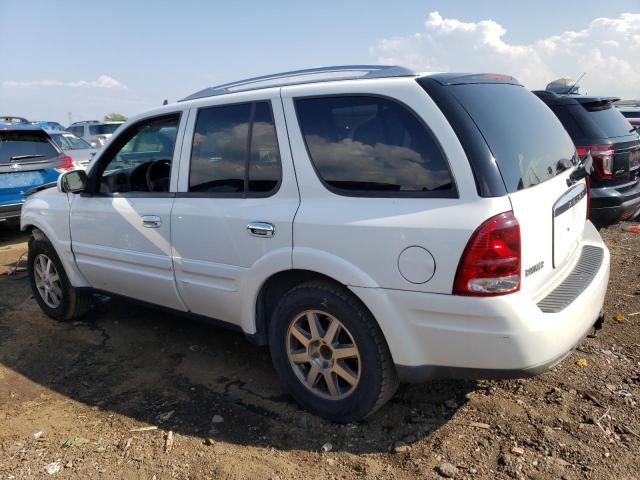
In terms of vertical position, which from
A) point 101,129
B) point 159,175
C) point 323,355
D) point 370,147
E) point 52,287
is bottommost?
point 52,287

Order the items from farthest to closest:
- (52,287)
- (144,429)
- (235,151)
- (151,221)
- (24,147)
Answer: (24,147)
(52,287)
(151,221)
(235,151)
(144,429)

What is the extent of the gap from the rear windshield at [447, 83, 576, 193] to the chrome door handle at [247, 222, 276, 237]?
3.82 feet

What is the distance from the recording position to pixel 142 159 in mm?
3846

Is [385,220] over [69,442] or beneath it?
over

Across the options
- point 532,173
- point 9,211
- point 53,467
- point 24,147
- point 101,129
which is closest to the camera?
point 532,173

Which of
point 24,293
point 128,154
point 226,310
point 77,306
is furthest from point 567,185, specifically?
point 24,293

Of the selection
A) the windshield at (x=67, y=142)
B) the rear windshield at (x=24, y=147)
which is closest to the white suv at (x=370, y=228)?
the rear windshield at (x=24, y=147)

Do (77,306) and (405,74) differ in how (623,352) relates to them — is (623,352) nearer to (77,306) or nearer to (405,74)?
(405,74)

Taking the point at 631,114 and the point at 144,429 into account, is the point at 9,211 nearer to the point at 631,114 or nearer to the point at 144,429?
the point at 144,429

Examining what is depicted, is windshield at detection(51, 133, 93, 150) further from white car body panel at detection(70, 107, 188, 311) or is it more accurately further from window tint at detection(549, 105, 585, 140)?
window tint at detection(549, 105, 585, 140)

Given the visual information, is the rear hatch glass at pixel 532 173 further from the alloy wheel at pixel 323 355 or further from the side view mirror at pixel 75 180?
the side view mirror at pixel 75 180

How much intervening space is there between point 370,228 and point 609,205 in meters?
3.74

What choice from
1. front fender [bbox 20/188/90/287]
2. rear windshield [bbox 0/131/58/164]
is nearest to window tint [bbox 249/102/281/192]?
front fender [bbox 20/188/90/287]

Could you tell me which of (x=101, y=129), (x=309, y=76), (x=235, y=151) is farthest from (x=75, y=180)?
(x=101, y=129)
